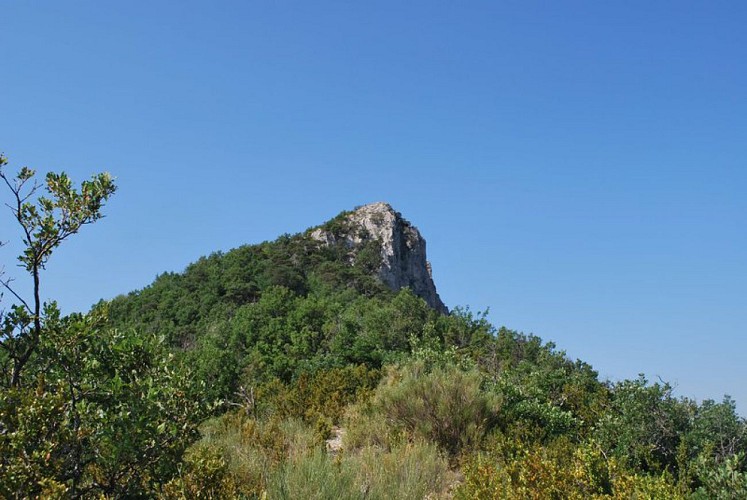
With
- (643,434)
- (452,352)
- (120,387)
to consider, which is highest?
(452,352)

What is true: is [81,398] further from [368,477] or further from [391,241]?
[391,241]

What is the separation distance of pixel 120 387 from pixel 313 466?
2.65 meters

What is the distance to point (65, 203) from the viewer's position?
4.99 meters

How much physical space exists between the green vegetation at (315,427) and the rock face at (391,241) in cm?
4281

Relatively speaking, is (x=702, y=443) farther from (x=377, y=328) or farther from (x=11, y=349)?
(x=377, y=328)

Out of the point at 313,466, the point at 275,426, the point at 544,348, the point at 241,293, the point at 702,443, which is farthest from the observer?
the point at 241,293

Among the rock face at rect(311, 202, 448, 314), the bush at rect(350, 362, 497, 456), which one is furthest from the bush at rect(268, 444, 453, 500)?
the rock face at rect(311, 202, 448, 314)

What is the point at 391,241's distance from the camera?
63438 mm

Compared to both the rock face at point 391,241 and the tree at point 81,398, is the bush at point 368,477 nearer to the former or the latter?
the tree at point 81,398

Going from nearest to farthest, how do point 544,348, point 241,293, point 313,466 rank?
point 313,466 → point 544,348 → point 241,293

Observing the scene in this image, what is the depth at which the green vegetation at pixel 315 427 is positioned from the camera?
423 centimetres

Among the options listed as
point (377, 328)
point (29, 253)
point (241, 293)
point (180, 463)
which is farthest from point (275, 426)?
point (241, 293)

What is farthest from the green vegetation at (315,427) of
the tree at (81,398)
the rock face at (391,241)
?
the rock face at (391,241)

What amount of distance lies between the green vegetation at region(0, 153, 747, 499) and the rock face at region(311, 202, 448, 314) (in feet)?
140
